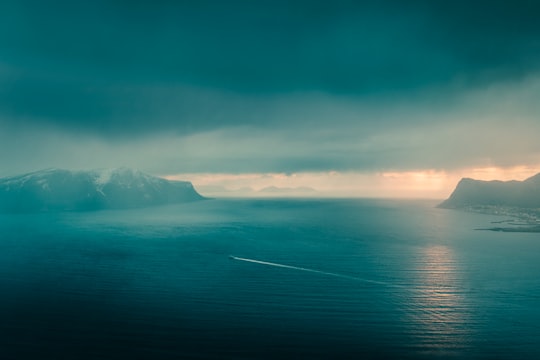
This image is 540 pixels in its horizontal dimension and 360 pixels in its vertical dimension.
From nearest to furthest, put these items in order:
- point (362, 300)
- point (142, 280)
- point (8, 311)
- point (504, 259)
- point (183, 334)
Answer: point (183, 334)
point (8, 311)
point (362, 300)
point (142, 280)
point (504, 259)

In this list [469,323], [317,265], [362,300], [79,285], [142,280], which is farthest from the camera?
[317,265]

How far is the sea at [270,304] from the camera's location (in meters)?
42.3

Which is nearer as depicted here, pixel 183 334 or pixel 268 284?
pixel 183 334

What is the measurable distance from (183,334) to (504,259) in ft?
323

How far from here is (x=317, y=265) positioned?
296 ft

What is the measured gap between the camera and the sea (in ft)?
139

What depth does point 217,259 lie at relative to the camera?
3986 inches

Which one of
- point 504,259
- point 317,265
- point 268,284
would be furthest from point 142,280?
point 504,259

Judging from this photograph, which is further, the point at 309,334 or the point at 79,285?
the point at 79,285

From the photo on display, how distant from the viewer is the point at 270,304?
57688mm

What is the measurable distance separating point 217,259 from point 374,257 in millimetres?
48813

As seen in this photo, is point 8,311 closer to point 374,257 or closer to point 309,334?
point 309,334

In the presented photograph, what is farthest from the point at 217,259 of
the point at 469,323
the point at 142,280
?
the point at 469,323

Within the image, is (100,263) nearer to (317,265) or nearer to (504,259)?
(317,265)
